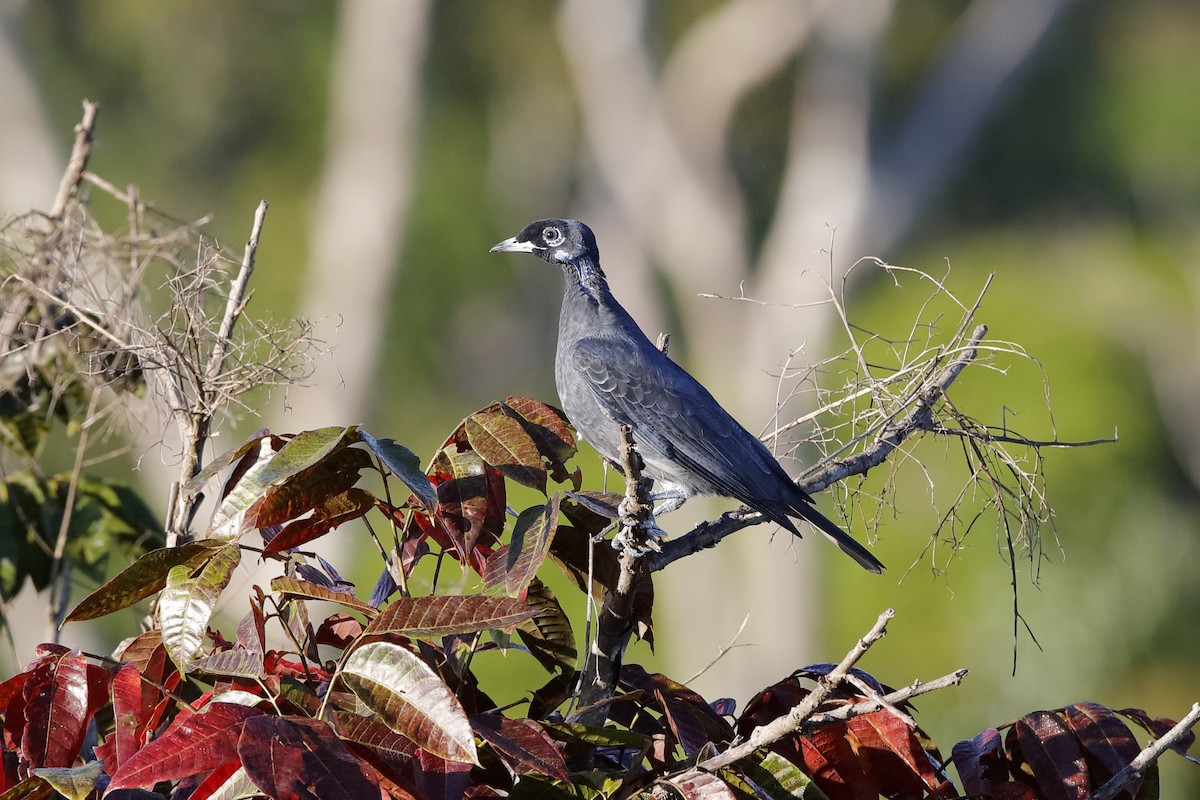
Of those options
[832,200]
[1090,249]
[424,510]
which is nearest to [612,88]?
[832,200]

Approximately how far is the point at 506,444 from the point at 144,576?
19.2 inches

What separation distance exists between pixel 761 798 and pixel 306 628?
1.99 ft

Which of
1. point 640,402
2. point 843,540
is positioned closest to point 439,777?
point 843,540

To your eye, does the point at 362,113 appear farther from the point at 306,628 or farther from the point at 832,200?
the point at 306,628

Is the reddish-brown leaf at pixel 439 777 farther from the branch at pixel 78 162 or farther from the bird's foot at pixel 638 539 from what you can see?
the branch at pixel 78 162

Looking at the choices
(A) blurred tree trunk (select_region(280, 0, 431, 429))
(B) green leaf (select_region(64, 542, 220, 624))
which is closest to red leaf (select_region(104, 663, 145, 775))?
(B) green leaf (select_region(64, 542, 220, 624))

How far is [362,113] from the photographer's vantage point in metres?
11.8

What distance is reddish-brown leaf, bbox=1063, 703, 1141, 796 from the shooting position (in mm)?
1598

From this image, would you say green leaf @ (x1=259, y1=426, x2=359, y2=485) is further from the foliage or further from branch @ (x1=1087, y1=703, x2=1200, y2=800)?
branch @ (x1=1087, y1=703, x2=1200, y2=800)

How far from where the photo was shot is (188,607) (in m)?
1.45

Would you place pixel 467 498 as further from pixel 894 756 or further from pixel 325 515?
pixel 894 756

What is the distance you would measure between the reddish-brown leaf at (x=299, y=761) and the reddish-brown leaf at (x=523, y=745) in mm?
145

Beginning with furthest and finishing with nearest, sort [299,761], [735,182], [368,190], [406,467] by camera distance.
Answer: [735,182]
[368,190]
[406,467]
[299,761]

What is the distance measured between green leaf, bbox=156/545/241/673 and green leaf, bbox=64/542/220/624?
0.02 m
